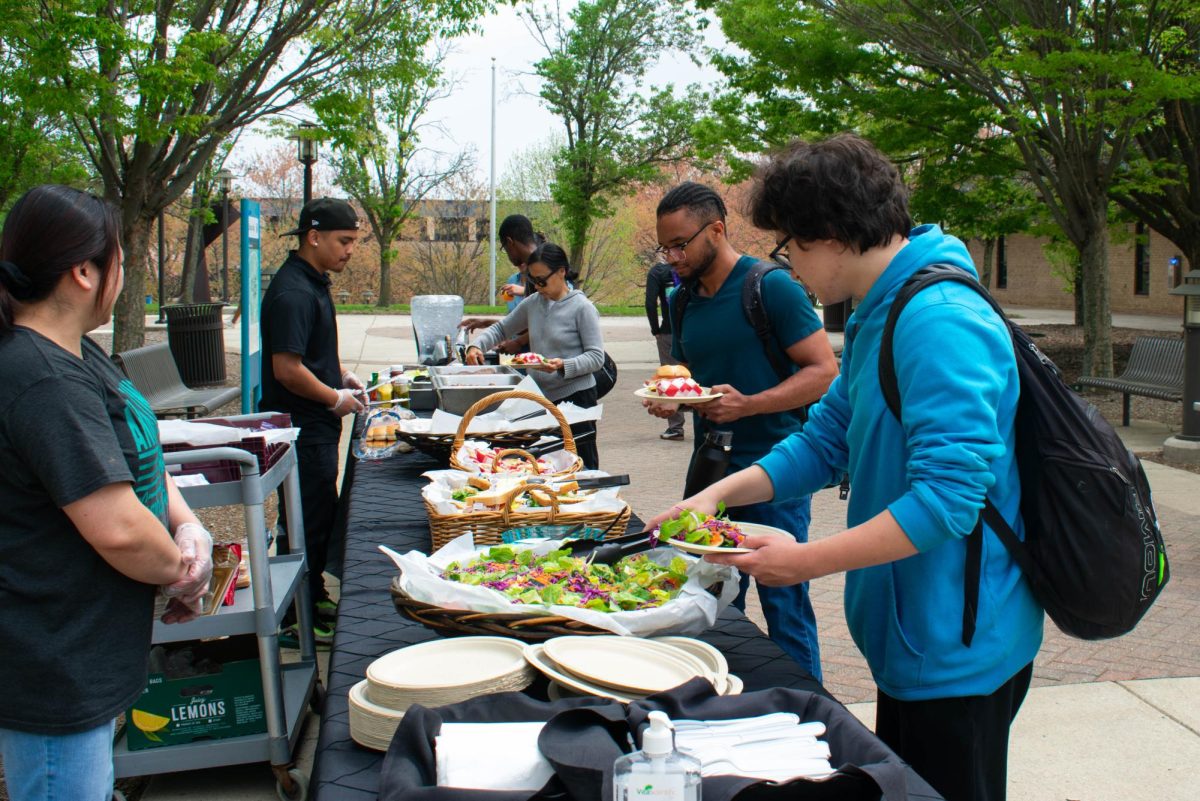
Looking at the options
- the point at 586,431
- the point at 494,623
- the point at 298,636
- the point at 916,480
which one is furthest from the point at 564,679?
the point at 586,431

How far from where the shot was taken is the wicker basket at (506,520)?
312 centimetres

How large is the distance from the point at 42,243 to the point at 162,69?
8.30 meters

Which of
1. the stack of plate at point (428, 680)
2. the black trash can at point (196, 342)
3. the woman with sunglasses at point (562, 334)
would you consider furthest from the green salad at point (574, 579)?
the black trash can at point (196, 342)

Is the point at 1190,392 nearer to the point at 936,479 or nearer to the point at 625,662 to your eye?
the point at 936,479

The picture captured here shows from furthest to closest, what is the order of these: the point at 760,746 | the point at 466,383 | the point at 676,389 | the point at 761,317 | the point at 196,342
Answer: the point at 196,342
the point at 466,383
the point at 676,389
the point at 761,317
the point at 760,746

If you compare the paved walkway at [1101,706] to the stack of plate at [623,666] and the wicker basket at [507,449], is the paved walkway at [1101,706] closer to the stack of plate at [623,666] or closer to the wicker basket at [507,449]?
the wicker basket at [507,449]

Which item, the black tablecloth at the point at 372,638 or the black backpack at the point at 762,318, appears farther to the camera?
the black backpack at the point at 762,318

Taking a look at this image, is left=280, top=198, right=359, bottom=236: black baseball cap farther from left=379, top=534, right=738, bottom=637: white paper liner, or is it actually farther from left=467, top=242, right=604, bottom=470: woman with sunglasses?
left=379, top=534, right=738, bottom=637: white paper liner

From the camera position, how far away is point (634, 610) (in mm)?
2277

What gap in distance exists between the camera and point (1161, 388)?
36.0ft

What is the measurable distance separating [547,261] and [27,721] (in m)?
4.34

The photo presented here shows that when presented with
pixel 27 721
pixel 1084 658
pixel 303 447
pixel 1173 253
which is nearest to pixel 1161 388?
pixel 1084 658

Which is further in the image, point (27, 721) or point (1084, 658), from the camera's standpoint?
point (1084, 658)

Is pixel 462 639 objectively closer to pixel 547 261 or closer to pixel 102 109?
pixel 547 261
